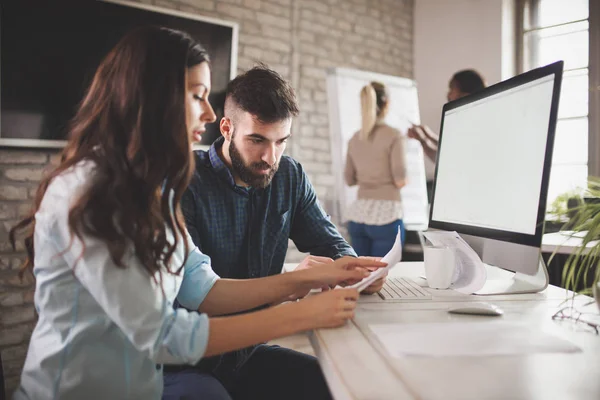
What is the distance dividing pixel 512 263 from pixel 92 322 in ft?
2.73

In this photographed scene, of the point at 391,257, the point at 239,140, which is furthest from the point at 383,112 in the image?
the point at 391,257

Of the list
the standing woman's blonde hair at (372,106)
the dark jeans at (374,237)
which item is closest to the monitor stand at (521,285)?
the dark jeans at (374,237)

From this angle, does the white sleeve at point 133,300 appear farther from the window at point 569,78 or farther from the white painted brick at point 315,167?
the window at point 569,78

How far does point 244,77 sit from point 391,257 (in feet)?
2.76

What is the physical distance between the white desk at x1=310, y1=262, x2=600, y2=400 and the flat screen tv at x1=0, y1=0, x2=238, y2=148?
Answer: 7.44ft

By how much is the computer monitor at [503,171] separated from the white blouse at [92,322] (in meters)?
0.67

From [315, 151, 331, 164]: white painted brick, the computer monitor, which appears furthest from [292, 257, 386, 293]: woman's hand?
[315, 151, 331, 164]: white painted brick

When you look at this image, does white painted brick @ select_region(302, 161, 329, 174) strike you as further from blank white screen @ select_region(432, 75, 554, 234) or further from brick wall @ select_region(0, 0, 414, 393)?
blank white screen @ select_region(432, 75, 554, 234)

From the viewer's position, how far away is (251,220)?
1357 mm

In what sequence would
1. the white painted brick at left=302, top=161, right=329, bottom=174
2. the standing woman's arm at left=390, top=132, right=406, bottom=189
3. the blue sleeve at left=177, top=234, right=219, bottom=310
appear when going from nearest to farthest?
the blue sleeve at left=177, top=234, right=219, bottom=310
the standing woman's arm at left=390, top=132, right=406, bottom=189
the white painted brick at left=302, top=161, right=329, bottom=174

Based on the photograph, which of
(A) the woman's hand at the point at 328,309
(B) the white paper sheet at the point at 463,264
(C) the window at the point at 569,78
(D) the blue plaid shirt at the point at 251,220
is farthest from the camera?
(C) the window at the point at 569,78

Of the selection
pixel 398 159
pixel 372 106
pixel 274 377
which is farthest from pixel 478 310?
pixel 372 106

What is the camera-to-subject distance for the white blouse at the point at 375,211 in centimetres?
296

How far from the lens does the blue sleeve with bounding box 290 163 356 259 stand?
4.79ft
